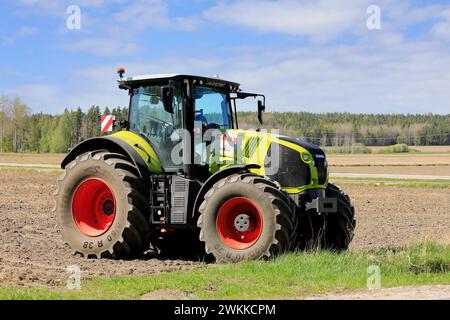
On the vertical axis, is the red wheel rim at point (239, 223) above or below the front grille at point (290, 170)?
below

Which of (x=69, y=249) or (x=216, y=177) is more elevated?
(x=216, y=177)

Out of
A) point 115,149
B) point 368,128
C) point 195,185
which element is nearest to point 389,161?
point 368,128

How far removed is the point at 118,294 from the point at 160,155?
3.84 meters

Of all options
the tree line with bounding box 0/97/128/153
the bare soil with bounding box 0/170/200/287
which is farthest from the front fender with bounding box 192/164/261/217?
the tree line with bounding box 0/97/128/153

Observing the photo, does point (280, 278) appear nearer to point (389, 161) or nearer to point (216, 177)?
point (216, 177)

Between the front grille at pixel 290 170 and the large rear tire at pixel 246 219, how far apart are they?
0.55m

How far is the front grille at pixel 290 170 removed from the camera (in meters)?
10.7

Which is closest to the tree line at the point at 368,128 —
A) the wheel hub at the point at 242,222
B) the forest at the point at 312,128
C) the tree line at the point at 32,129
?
the forest at the point at 312,128

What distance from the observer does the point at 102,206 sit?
1175cm

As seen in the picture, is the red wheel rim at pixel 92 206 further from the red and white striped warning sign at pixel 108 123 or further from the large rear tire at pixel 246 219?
the large rear tire at pixel 246 219

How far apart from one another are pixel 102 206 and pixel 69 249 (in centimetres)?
120
